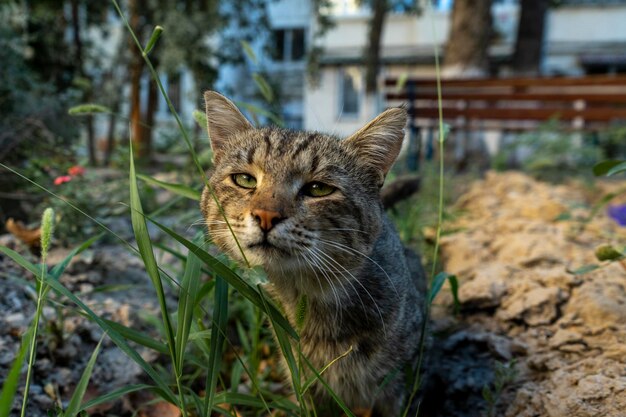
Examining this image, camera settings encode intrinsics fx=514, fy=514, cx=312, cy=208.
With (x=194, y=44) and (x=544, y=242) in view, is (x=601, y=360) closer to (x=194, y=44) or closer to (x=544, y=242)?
(x=544, y=242)

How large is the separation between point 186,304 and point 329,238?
55 cm

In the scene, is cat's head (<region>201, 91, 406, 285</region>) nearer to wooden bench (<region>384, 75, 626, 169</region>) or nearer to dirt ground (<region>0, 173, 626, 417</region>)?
dirt ground (<region>0, 173, 626, 417</region>)

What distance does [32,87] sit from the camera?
16.6 ft

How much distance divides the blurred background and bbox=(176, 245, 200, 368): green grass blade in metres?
0.49

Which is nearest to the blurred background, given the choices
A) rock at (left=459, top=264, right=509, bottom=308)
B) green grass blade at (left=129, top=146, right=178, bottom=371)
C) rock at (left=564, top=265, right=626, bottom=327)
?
green grass blade at (left=129, top=146, right=178, bottom=371)

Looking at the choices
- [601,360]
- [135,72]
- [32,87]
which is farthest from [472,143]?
[601,360]

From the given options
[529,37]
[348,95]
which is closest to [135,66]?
[529,37]

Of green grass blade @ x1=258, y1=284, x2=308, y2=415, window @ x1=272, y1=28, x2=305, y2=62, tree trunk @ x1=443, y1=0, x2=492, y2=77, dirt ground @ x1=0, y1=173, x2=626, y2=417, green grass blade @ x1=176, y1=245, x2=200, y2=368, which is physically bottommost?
dirt ground @ x1=0, y1=173, x2=626, y2=417

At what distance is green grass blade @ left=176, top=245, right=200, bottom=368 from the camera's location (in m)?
1.65

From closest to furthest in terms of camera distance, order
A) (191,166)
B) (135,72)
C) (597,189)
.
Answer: (191,166)
(597,189)
(135,72)

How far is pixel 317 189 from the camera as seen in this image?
→ 6.64ft

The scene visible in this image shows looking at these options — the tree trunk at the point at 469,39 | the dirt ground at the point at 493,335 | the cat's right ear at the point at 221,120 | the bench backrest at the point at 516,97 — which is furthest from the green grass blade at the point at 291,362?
the tree trunk at the point at 469,39

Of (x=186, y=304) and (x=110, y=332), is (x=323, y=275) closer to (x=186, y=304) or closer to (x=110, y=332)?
(x=186, y=304)

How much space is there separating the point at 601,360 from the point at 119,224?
3.24m
